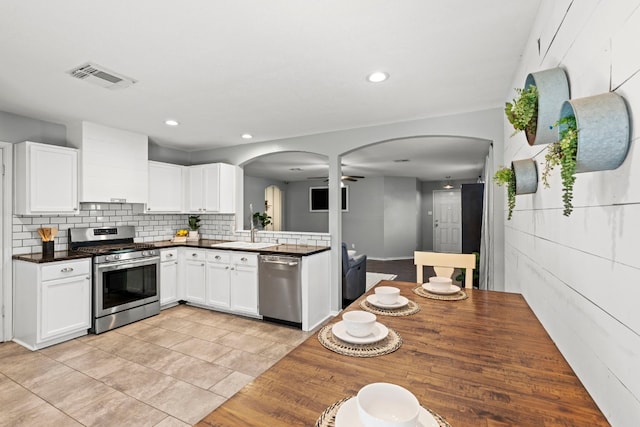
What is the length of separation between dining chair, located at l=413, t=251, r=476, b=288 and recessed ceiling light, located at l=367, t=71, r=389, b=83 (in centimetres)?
139

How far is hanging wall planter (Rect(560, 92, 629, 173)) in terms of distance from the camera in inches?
30.0

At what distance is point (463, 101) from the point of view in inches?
116

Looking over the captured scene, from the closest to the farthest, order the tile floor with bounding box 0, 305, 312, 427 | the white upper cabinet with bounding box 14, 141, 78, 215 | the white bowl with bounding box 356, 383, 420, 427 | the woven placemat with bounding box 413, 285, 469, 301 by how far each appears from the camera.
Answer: the white bowl with bounding box 356, 383, 420, 427 → the woven placemat with bounding box 413, 285, 469, 301 → the tile floor with bounding box 0, 305, 312, 427 → the white upper cabinet with bounding box 14, 141, 78, 215

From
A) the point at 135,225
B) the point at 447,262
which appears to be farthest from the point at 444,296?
the point at 135,225

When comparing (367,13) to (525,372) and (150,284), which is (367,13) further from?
(150,284)

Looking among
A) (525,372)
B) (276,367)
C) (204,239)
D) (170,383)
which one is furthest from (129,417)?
(204,239)

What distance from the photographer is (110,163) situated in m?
3.79

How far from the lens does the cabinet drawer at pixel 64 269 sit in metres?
3.07

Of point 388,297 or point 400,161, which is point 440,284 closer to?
point 388,297

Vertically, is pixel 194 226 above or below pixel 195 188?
below

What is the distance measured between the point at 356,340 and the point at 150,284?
370 centimetres

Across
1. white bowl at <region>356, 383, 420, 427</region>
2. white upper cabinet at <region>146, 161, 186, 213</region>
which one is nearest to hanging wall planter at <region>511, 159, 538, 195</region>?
white bowl at <region>356, 383, 420, 427</region>

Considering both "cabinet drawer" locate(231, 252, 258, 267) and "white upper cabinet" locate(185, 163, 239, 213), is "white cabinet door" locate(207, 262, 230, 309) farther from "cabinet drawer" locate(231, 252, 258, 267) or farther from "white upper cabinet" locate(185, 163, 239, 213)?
"white upper cabinet" locate(185, 163, 239, 213)

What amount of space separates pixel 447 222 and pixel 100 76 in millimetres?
9532
